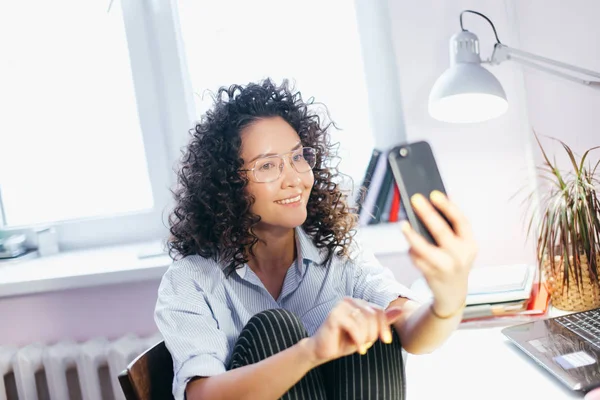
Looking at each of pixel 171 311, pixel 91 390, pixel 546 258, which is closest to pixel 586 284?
pixel 546 258

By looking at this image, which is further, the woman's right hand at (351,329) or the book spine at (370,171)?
the book spine at (370,171)

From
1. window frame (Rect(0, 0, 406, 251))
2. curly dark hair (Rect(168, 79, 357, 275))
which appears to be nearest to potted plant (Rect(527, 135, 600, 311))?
curly dark hair (Rect(168, 79, 357, 275))

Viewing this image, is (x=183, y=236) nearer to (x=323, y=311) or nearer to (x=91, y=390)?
(x=323, y=311)

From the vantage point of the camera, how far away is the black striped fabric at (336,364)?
0.94m

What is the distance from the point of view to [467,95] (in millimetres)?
1190

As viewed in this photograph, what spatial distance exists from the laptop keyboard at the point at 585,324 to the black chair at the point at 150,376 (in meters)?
A: 0.68

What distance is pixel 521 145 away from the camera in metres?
1.45

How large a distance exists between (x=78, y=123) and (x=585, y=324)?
5.12 feet

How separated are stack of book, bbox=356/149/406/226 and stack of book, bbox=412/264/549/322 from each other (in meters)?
0.43

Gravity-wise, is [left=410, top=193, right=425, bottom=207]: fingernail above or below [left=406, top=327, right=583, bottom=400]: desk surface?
above

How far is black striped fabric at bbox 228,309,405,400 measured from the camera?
0.94m

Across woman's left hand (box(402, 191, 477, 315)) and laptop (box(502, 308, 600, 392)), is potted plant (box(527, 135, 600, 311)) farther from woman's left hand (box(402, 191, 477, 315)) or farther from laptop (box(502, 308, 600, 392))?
woman's left hand (box(402, 191, 477, 315))

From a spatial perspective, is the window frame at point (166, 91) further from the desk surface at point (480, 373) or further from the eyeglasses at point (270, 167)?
the desk surface at point (480, 373)

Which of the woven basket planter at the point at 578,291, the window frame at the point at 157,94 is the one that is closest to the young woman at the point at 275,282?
the woven basket planter at the point at 578,291
